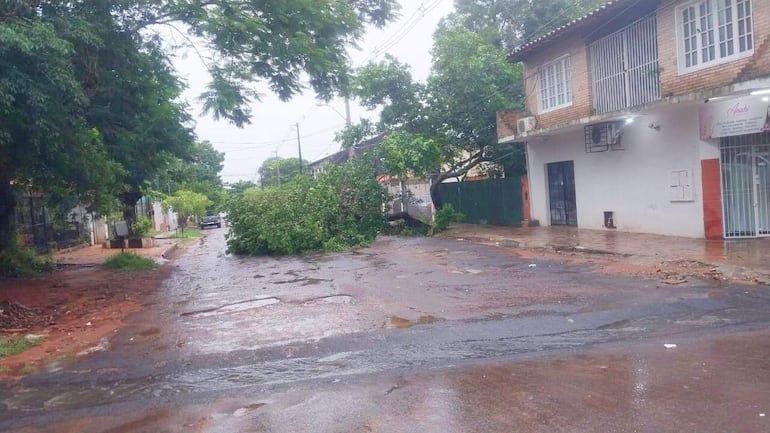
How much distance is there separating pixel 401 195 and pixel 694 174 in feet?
44.0

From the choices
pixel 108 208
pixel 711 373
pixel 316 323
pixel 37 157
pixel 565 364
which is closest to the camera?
pixel 711 373

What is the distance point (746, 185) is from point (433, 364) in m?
11.7

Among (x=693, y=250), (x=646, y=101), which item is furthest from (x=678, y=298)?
(x=646, y=101)

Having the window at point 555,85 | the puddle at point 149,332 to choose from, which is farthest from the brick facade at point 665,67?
the puddle at point 149,332

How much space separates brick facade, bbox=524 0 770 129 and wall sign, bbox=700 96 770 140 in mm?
733

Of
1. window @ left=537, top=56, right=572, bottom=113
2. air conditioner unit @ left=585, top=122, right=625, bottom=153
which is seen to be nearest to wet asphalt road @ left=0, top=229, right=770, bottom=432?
air conditioner unit @ left=585, top=122, right=625, bottom=153

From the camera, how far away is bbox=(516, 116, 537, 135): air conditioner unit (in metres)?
21.2

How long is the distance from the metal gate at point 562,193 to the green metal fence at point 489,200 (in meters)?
1.75

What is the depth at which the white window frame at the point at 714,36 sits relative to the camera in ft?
43.8

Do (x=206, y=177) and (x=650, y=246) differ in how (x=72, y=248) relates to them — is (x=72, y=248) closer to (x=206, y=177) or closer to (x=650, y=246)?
(x=650, y=246)

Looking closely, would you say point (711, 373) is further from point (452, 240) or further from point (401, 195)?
point (401, 195)

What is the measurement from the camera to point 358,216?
23.9 metres

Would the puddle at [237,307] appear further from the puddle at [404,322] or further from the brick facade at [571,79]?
the brick facade at [571,79]

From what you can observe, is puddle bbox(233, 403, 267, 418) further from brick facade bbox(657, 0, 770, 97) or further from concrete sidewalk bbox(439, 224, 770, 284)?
brick facade bbox(657, 0, 770, 97)
